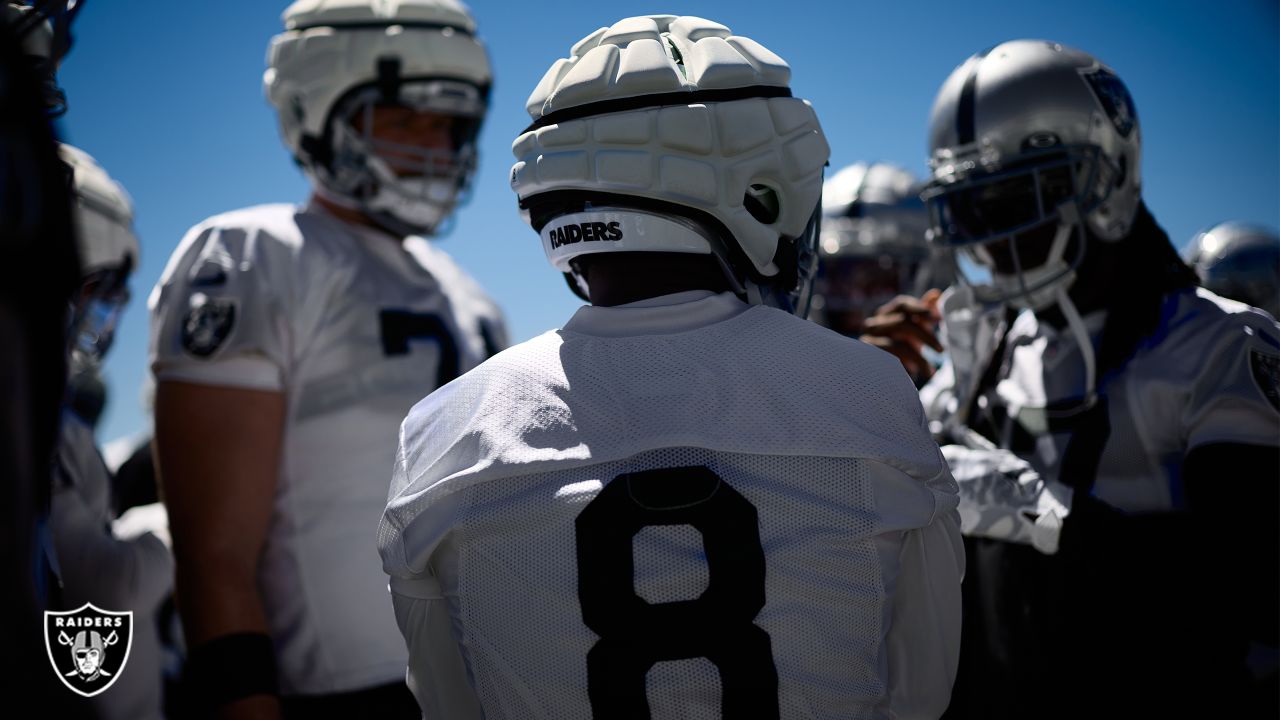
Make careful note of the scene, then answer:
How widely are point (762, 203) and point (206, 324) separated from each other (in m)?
1.39

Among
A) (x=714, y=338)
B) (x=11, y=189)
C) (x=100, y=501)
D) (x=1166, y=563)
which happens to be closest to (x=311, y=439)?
(x=100, y=501)

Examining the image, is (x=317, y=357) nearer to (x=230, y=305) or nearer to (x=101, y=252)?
(x=230, y=305)

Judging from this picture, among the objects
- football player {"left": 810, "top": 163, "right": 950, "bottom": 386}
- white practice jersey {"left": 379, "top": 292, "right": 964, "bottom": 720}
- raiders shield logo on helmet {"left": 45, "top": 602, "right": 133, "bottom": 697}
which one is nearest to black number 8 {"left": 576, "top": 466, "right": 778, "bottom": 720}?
white practice jersey {"left": 379, "top": 292, "right": 964, "bottom": 720}

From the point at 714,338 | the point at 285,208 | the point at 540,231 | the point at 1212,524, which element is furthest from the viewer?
the point at 285,208

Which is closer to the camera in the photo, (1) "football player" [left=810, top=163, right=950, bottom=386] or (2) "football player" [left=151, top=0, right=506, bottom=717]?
(2) "football player" [left=151, top=0, right=506, bottom=717]

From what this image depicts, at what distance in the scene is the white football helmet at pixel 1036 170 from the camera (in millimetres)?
2664

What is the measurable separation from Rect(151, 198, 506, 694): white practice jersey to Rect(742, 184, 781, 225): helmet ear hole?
1233 mm

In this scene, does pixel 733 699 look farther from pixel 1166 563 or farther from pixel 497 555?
pixel 1166 563

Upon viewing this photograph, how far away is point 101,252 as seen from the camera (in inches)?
144

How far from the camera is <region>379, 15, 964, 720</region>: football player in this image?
4.44 feet

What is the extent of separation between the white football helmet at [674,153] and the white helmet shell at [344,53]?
127 cm

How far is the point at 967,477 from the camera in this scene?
252 cm

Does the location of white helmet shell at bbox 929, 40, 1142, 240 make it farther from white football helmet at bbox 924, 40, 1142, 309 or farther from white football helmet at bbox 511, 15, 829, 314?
white football helmet at bbox 511, 15, 829, 314

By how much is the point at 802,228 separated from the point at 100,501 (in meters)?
2.30
